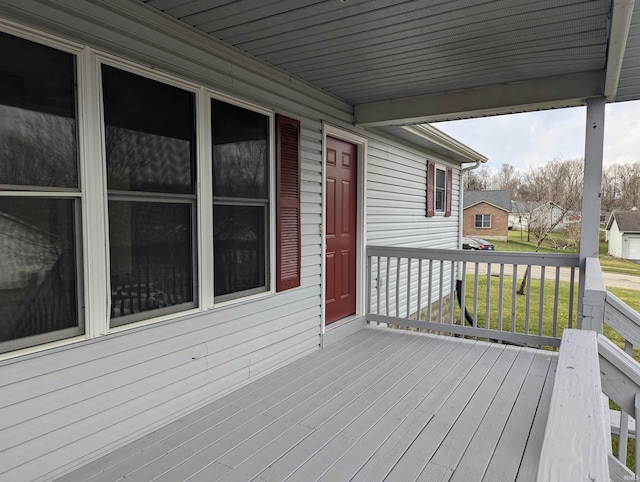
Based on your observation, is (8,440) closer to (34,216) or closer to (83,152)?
(34,216)

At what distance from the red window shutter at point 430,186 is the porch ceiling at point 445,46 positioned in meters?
3.32

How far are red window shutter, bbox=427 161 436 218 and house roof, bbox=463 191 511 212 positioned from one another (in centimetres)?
2320

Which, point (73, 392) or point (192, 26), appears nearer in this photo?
point (73, 392)

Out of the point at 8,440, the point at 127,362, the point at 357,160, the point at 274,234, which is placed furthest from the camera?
the point at 357,160

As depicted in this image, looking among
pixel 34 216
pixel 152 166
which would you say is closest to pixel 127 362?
pixel 34 216

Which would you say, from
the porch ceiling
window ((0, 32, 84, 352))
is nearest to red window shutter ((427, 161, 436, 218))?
the porch ceiling

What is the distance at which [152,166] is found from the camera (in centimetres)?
239

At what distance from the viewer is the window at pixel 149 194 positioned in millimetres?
2213

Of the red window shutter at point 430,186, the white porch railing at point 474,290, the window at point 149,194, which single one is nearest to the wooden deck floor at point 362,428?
the white porch railing at point 474,290

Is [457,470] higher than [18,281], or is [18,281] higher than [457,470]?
[18,281]

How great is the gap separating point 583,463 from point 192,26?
9.31ft

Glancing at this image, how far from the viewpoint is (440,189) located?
26.6 ft

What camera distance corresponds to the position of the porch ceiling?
229cm

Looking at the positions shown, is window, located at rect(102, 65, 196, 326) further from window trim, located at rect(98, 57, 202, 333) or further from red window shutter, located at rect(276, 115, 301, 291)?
red window shutter, located at rect(276, 115, 301, 291)
